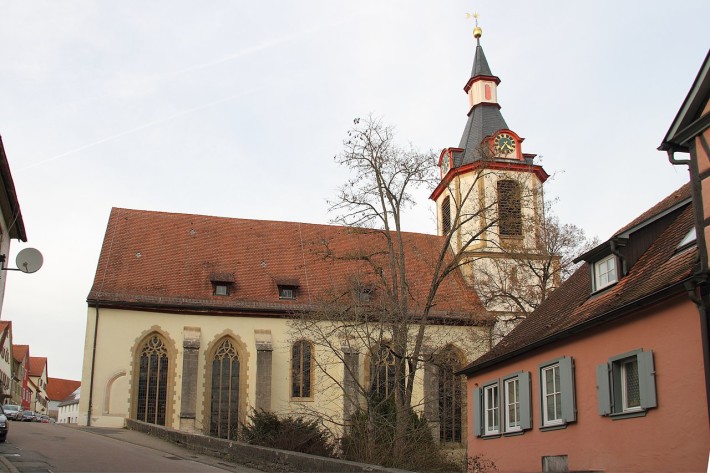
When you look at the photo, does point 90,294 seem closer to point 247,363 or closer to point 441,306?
point 247,363

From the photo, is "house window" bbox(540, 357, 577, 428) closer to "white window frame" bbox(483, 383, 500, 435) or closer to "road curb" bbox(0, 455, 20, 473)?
"white window frame" bbox(483, 383, 500, 435)

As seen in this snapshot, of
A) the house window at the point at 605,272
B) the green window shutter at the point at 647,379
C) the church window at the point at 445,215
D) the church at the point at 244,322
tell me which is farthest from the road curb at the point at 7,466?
the church window at the point at 445,215

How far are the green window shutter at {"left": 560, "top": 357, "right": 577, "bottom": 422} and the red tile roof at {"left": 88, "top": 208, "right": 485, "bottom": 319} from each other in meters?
14.0

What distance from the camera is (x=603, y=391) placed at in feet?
41.3

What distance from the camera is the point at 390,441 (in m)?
19.8

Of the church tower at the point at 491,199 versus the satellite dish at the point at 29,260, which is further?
the church tower at the point at 491,199

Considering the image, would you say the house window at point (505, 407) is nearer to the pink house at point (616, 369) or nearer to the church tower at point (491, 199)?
the pink house at point (616, 369)

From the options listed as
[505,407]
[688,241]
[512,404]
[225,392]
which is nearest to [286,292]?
[225,392]

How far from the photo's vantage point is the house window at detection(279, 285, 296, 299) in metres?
30.9

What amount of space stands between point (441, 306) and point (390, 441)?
40.6 feet

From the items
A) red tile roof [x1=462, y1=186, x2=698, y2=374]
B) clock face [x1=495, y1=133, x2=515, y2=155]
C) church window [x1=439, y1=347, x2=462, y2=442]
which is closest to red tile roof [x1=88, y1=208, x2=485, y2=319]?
church window [x1=439, y1=347, x2=462, y2=442]

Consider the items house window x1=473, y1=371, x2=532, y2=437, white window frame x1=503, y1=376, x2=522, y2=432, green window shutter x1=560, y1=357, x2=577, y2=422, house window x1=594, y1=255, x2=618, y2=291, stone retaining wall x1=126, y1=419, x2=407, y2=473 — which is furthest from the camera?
white window frame x1=503, y1=376, x2=522, y2=432

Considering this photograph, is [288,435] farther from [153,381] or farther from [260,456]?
[153,381]

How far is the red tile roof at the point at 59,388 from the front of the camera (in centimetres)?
11875
